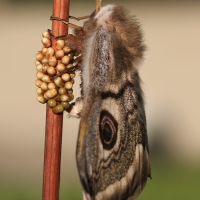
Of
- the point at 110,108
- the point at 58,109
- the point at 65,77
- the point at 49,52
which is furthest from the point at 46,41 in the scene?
the point at 110,108

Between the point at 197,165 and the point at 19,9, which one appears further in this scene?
the point at 19,9

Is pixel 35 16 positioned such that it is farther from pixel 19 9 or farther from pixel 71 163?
pixel 71 163

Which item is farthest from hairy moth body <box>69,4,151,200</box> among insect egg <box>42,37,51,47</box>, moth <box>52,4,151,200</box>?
insect egg <box>42,37,51,47</box>

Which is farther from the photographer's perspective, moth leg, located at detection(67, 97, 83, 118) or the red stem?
moth leg, located at detection(67, 97, 83, 118)

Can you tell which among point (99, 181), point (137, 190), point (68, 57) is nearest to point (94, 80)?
point (68, 57)

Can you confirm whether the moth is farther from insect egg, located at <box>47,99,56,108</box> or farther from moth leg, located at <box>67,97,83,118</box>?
insect egg, located at <box>47,99,56,108</box>

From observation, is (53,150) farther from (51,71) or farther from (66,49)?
(66,49)

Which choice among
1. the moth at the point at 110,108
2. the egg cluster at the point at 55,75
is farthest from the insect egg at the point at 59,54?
the moth at the point at 110,108
